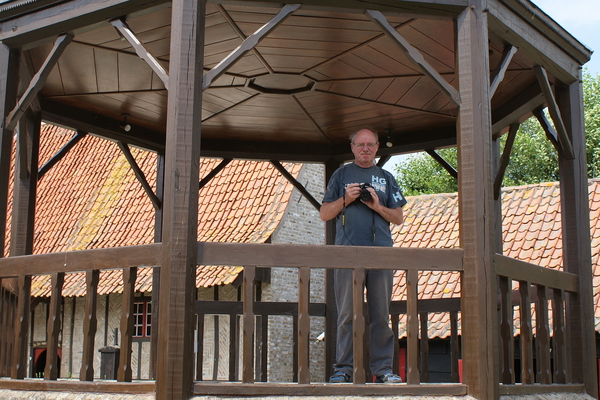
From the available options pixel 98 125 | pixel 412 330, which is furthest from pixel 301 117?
pixel 412 330

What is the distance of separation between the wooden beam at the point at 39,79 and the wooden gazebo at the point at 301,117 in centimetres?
1

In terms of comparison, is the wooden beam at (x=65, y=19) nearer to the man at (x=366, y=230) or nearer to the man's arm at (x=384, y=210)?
the man at (x=366, y=230)

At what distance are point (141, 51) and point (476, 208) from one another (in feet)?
7.78

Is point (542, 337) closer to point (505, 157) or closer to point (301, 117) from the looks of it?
point (505, 157)

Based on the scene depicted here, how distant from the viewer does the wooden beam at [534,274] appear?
5.15 m

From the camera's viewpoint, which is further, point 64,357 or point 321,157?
point 64,357

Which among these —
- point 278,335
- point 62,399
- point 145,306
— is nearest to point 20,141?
point 62,399

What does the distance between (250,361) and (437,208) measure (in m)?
14.1

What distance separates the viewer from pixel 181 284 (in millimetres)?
4629

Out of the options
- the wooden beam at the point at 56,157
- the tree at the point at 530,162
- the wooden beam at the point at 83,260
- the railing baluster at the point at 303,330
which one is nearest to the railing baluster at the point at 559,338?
the railing baluster at the point at 303,330

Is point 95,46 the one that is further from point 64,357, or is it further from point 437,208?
point 64,357

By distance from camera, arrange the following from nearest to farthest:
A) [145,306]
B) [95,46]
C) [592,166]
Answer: [95,46]
[145,306]
[592,166]

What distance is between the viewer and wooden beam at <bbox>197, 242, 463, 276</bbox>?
476 centimetres

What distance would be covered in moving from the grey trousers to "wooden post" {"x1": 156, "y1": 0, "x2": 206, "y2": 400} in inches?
50.9
